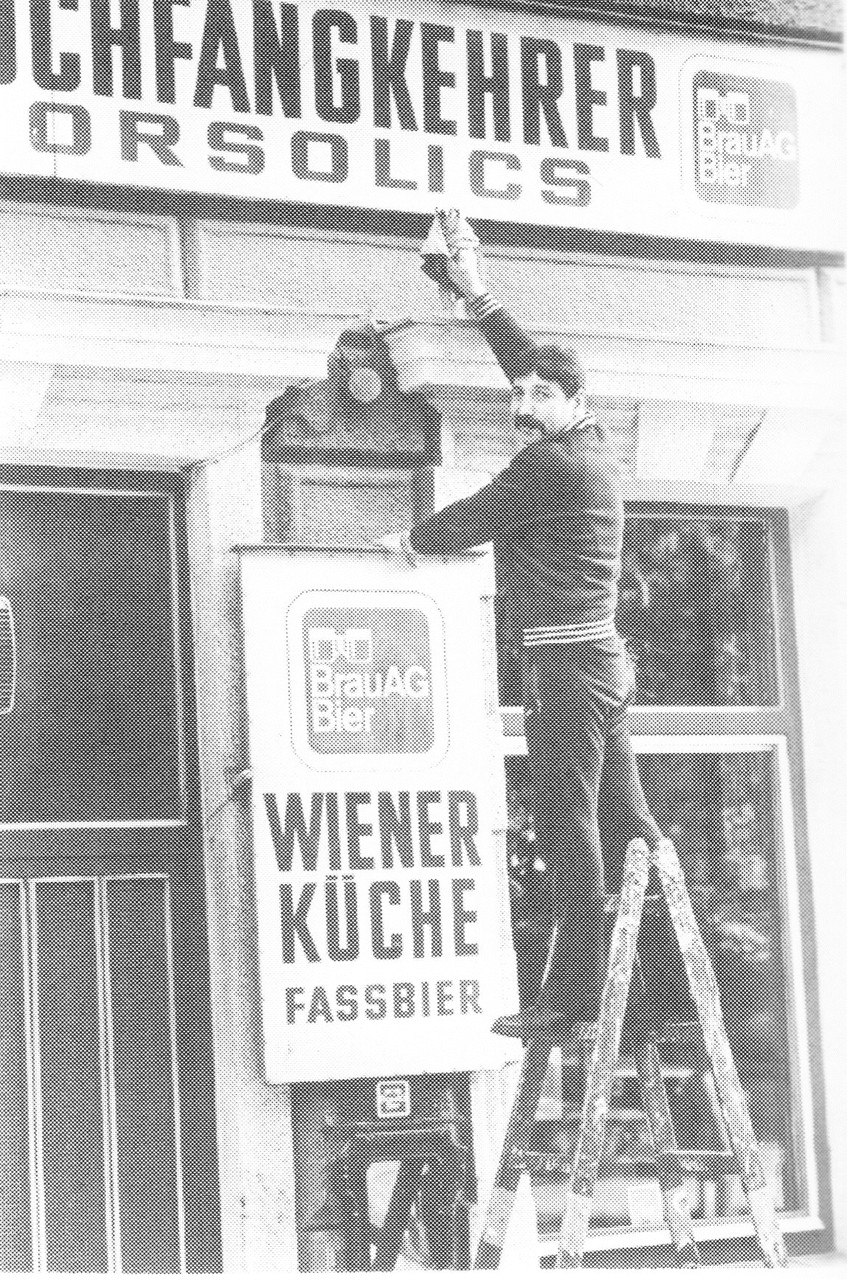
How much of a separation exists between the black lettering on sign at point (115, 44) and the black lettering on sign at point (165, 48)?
52 millimetres

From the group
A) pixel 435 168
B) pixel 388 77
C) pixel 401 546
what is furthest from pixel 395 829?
pixel 388 77

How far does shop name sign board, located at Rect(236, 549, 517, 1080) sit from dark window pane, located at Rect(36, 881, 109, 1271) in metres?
0.47

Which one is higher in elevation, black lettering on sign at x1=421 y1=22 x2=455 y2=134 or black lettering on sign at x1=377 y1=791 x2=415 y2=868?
black lettering on sign at x1=421 y1=22 x2=455 y2=134

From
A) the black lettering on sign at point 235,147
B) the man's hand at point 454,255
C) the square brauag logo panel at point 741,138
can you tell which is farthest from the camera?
the square brauag logo panel at point 741,138

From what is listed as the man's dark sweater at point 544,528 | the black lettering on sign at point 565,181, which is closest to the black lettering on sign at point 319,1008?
the man's dark sweater at point 544,528

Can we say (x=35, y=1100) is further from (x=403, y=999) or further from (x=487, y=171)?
(x=487, y=171)

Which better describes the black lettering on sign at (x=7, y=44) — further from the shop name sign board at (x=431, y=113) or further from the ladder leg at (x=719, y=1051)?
the ladder leg at (x=719, y=1051)

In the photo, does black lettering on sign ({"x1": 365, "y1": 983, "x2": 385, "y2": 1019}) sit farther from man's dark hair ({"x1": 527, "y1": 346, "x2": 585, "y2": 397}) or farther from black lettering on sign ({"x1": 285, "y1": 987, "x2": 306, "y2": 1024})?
man's dark hair ({"x1": 527, "y1": 346, "x2": 585, "y2": 397})

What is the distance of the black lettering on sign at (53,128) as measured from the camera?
221 inches

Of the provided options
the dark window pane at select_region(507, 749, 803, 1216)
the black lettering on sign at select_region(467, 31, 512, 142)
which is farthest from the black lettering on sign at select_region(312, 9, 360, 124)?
the dark window pane at select_region(507, 749, 803, 1216)

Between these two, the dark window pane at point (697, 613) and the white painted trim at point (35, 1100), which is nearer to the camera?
the white painted trim at point (35, 1100)

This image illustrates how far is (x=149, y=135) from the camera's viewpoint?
5715 millimetres

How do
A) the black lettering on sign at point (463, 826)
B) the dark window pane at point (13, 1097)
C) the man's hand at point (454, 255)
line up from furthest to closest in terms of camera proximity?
the man's hand at point (454, 255) → the black lettering on sign at point (463, 826) → the dark window pane at point (13, 1097)

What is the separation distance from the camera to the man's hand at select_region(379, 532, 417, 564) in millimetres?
5969
